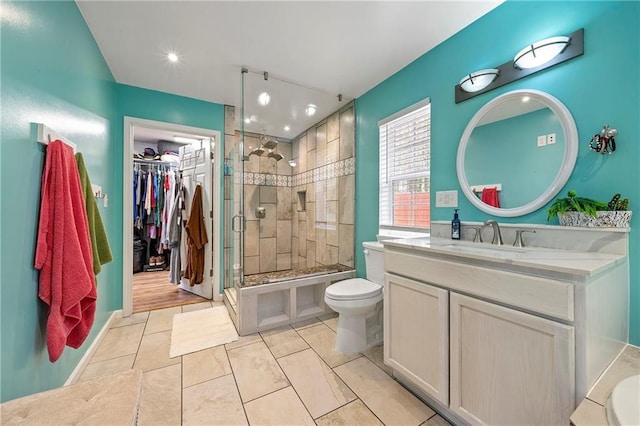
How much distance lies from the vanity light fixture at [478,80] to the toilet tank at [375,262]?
1.34 m

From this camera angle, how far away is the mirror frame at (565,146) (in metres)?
1.29

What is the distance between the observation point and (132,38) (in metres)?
1.94

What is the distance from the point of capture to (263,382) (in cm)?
164

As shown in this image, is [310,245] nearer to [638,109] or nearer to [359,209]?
[359,209]

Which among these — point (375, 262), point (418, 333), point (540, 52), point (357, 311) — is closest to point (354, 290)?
point (357, 311)

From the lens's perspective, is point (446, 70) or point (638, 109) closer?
point (638, 109)

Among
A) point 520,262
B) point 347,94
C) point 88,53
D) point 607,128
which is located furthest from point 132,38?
point 607,128

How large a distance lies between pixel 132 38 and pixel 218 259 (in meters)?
2.27

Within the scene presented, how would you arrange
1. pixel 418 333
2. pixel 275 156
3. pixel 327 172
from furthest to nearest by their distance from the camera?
1. pixel 275 156
2. pixel 327 172
3. pixel 418 333

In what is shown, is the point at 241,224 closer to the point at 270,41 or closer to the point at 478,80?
the point at 270,41

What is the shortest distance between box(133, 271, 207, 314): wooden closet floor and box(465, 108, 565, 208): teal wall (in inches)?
130

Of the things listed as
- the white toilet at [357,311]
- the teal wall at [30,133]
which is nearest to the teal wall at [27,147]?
the teal wall at [30,133]

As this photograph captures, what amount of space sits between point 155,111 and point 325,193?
2127 mm

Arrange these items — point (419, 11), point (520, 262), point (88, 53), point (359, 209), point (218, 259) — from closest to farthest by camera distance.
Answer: point (520, 262) < point (419, 11) < point (88, 53) < point (359, 209) < point (218, 259)
